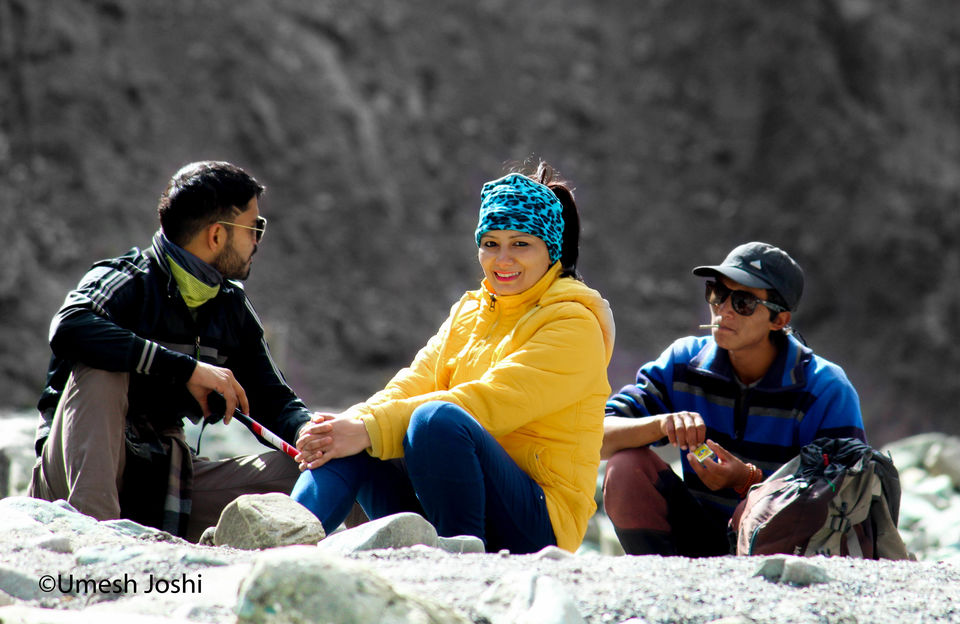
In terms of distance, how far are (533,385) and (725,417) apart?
3.29 feet

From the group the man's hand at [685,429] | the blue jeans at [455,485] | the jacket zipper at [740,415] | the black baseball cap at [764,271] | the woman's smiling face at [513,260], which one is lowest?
the blue jeans at [455,485]

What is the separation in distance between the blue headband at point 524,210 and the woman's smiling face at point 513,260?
24 mm

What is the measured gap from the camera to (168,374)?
3.65m

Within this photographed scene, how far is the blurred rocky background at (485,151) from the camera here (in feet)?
35.9

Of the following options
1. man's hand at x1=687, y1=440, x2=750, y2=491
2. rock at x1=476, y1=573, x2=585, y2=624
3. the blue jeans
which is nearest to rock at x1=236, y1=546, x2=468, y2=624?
rock at x1=476, y1=573, x2=585, y2=624

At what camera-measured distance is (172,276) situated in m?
3.85

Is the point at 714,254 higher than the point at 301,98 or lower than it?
lower

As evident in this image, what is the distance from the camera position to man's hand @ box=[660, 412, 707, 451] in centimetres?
365

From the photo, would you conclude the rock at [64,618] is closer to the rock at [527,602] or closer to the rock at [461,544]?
the rock at [527,602]

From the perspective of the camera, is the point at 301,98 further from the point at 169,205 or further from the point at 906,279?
the point at 169,205

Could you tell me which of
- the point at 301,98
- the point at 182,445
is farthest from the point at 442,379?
the point at 301,98

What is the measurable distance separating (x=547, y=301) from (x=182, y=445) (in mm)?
1433

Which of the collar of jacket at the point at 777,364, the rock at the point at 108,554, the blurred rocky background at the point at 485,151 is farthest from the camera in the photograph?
the blurred rocky background at the point at 485,151

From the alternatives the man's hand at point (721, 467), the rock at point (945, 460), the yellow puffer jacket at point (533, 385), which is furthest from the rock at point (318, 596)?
the rock at point (945, 460)
